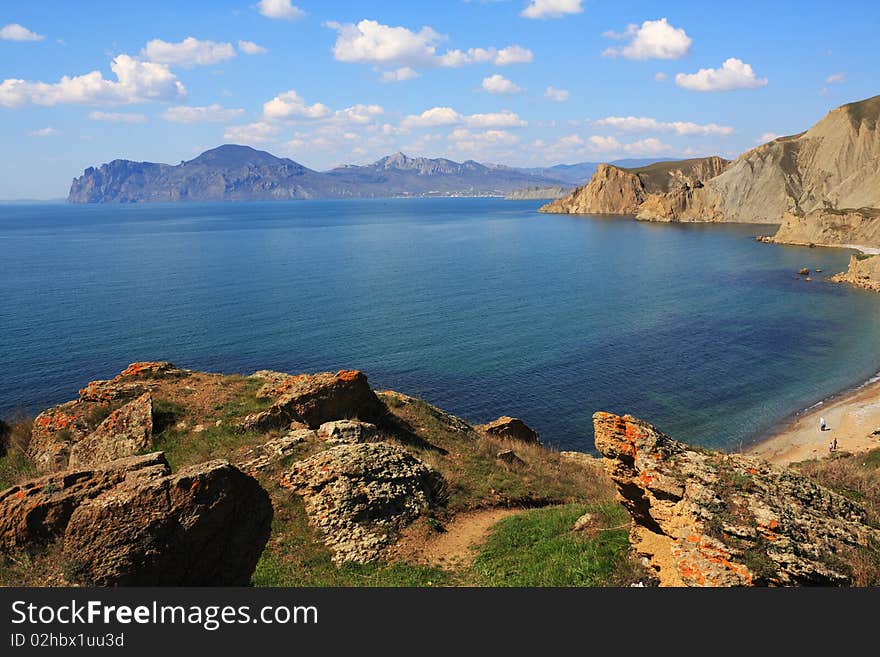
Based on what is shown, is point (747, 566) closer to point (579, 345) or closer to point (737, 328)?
point (579, 345)

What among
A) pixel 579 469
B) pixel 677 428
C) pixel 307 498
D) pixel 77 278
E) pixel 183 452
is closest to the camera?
pixel 307 498

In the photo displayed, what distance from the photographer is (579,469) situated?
26047 mm

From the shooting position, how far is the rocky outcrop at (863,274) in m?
88.1

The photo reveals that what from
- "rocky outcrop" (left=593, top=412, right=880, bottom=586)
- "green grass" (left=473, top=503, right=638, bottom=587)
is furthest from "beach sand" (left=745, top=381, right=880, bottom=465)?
"rocky outcrop" (left=593, top=412, right=880, bottom=586)

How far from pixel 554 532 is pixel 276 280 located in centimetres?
8755

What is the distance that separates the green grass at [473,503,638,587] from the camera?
1245 centimetres

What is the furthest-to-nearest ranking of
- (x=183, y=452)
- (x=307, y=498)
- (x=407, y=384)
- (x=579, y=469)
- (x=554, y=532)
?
(x=407, y=384)
(x=579, y=469)
(x=183, y=452)
(x=307, y=498)
(x=554, y=532)

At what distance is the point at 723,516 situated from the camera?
1121 centimetres

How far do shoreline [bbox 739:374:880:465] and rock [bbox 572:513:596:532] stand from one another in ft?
82.2

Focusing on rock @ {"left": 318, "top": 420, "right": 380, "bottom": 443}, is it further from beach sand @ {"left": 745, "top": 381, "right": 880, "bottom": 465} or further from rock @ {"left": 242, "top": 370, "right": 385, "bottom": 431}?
beach sand @ {"left": 745, "top": 381, "right": 880, "bottom": 465}

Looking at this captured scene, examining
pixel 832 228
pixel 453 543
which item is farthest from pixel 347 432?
pixel 832 228

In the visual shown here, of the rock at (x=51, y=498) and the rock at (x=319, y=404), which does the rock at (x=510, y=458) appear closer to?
the rock at (x=319, y=404)

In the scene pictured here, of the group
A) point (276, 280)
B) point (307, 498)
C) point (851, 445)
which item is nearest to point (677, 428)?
point (851, 445)

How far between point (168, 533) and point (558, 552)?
8.68 meters
